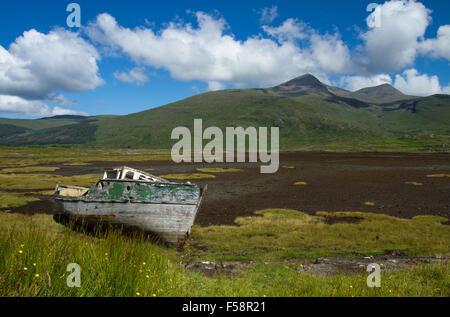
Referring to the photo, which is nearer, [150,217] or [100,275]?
[100,275]

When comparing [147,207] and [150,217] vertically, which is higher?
[147,207]

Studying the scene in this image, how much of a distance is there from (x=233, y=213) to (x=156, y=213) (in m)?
10.2

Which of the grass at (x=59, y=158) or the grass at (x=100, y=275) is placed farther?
the grass at (x=59, y=158)

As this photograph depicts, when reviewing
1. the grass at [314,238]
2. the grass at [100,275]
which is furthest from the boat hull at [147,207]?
the grass at [100,275]

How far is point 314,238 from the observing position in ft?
54.8

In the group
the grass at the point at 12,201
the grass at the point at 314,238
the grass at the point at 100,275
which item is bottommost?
the grass at the point at 314,238

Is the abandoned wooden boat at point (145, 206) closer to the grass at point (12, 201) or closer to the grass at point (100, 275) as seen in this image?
the grass at point (100, 275)

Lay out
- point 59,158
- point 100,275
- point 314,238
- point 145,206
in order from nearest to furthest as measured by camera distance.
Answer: point 100,275, point 145,206, point 314,238, point 59,158

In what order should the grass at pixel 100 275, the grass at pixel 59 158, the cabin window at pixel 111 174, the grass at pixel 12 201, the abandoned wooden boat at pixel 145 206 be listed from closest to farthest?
the grass at pixel 100 275, the abandoned wooden boat at pixel 145 206, the cabin window at pixel 111 174, the grass at pixel 12 201, the grass at pixel 59 158

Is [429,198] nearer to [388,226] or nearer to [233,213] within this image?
[388,226]

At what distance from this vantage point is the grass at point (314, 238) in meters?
14.0

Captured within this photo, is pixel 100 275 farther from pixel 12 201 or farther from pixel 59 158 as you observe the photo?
pixel 59 158

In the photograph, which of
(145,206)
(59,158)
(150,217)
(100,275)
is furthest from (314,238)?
(59,158)
